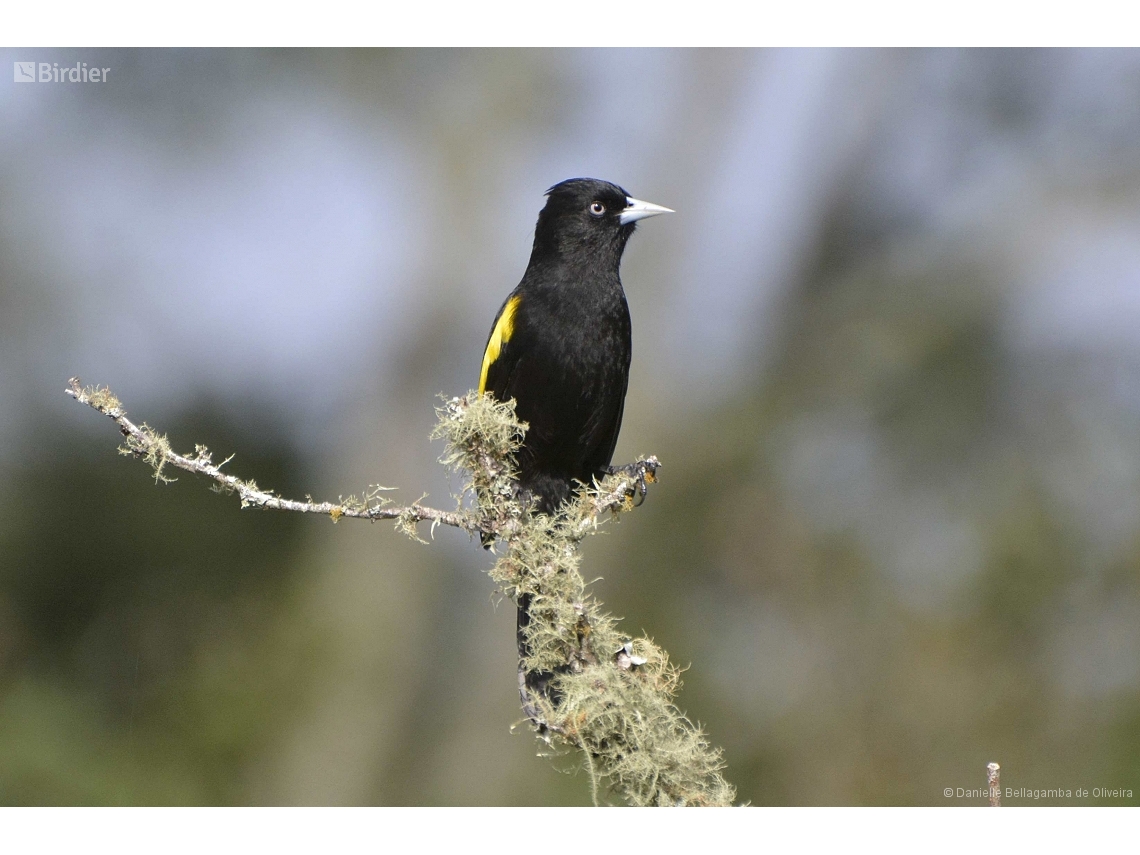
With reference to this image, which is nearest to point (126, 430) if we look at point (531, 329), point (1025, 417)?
point (531, 329)

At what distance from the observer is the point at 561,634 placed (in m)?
2.54

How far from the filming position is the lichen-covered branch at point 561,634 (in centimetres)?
240

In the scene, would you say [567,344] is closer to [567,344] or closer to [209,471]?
[567,344]

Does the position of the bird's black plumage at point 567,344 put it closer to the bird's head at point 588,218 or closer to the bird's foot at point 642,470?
the bird's head at point 588,218

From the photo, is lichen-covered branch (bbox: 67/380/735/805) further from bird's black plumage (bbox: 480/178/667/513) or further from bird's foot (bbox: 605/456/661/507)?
bird's black plumage (bbox: 480/178/667/513)

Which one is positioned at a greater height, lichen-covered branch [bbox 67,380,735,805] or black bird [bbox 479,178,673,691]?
black bird [bbox 479,178,673,691]

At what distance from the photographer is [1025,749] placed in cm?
800

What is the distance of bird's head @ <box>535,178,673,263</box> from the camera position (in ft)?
14.5

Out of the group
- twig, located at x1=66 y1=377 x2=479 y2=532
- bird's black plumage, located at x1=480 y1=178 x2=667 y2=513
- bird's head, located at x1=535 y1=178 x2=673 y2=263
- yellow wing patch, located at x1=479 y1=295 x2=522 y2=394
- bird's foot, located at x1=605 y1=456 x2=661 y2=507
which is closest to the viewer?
twig, located at x1=66 y1=377 x2=479 y2=532

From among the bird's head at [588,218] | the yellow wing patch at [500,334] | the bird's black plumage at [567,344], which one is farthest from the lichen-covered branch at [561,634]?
the bird's head at [588,218]

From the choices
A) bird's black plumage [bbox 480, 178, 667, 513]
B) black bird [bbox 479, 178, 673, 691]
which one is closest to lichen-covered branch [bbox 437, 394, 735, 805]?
black bird [bbox 479, 178, 673, 691]

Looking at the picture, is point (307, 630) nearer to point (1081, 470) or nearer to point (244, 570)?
point (244, 570)

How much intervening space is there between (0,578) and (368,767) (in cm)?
355

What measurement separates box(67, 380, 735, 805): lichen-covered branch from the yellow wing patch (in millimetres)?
1359
